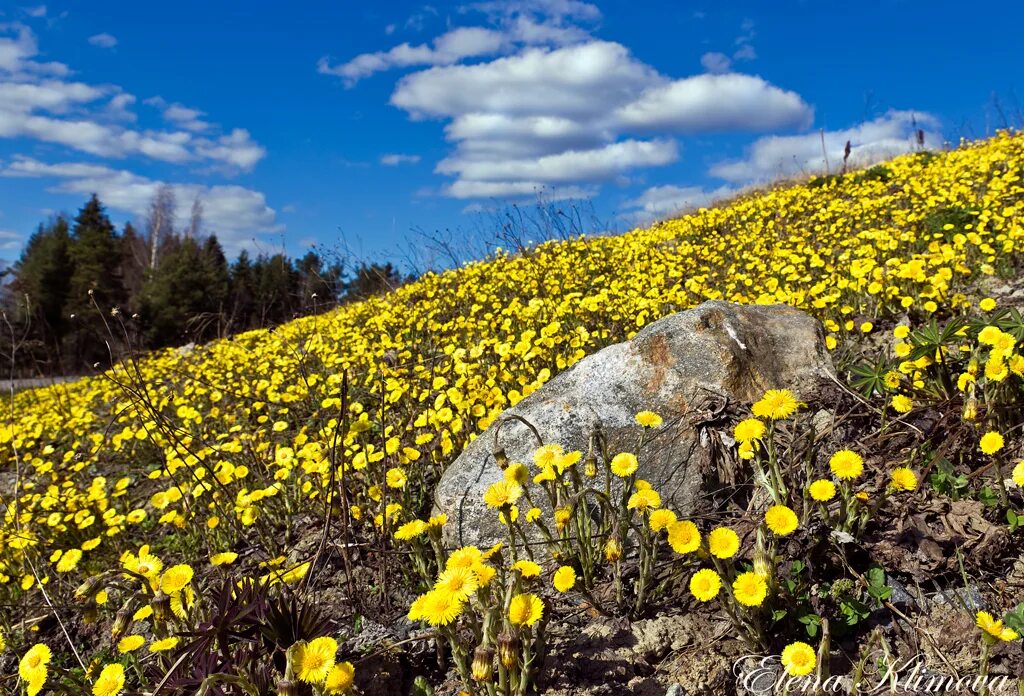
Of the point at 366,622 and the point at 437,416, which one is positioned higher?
the point at 437,416

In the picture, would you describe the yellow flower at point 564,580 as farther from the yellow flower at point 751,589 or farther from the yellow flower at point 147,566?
the yellow flower at point 147,566

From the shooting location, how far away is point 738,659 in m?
1.90

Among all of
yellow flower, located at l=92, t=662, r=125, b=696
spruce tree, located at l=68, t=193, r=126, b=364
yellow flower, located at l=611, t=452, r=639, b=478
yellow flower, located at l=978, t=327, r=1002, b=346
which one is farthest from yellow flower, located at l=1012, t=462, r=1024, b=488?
spruce tree, located at l=68, t=193, r=126, b=364

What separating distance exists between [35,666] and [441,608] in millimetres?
1455

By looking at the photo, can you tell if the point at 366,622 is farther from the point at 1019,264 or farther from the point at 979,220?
the point at 979,220

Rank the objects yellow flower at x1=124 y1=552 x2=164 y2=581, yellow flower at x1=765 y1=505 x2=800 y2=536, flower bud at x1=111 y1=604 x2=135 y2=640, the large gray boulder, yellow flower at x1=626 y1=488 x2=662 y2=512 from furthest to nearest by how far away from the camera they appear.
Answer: the large gray boulder, yellow flower at x1=124 y1=552 x2=164 y2=581, flower bud at x1=111 y1=604 x2=135 y2=640, yellow flower at x1=626 y1=488 x2=662 y2=512, yellow flower at x1=765 y1=505 x2=800 y2=536

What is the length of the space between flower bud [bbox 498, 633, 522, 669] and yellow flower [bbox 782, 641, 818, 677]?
696 mm

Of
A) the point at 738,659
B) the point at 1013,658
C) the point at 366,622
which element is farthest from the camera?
the point at 366,622

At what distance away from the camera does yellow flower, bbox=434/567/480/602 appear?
5.57 ft

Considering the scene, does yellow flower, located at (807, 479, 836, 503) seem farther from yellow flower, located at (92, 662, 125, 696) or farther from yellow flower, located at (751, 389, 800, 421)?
yellow flower, located at (92, 662, 125, 696)

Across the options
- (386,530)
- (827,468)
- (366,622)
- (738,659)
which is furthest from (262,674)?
(827,468)

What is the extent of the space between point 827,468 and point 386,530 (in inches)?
80.9

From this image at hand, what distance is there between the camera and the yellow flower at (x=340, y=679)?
5.13ft

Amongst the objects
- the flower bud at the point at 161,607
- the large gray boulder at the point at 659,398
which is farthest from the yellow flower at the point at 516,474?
the flower bud at the point at 161,607
